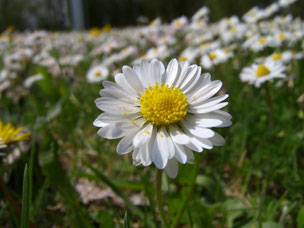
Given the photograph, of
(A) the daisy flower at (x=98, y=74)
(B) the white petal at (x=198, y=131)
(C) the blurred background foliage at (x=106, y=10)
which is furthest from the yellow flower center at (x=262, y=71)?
(A) the daisy flower at (x=98, y=74)

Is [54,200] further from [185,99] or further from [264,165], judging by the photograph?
[264,165]

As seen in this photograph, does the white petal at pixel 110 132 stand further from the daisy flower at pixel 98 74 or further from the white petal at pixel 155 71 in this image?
the daisy flower at pixel 98 74

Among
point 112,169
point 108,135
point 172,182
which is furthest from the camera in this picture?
point 112,169

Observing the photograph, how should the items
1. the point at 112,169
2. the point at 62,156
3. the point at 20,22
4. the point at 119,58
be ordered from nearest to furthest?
1. the point at 112,169
2. the point at 62,156
3. the point at 119,58
4. the point at 20,22

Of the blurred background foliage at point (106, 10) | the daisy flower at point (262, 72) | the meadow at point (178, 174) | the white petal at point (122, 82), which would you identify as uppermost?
the blurred background foliage at point (106, 10)

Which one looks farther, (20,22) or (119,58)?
(20,22)

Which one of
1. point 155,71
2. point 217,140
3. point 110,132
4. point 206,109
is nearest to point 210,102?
point 206,109

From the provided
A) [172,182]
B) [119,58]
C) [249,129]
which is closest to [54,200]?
[172,182]
